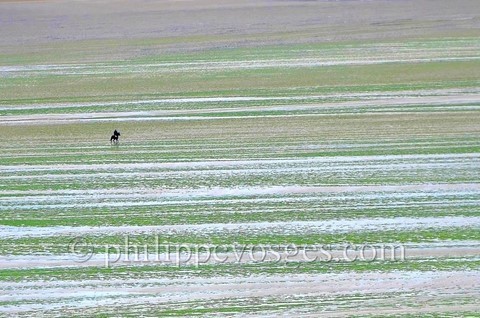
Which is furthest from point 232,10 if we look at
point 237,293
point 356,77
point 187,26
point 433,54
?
point 237,293

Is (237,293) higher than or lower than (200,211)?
lower

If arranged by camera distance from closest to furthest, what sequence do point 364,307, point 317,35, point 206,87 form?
point 364,307 < point 206,87 < point 317,35

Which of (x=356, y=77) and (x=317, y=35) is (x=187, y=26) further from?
(x=356, y=77)

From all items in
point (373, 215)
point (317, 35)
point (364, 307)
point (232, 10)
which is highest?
point (232, 10)

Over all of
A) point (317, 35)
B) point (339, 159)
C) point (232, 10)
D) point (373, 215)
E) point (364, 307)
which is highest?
point (232, 10)

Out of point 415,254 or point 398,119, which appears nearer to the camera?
point 415,254

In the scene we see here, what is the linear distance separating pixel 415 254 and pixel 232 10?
135 feet

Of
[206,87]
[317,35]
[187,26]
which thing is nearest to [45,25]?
[187,26]

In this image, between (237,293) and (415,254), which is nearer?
(237,293)

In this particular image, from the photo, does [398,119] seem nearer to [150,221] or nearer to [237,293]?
[150,221]

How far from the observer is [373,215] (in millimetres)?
16812

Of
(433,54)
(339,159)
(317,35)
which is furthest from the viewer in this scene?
(317,35)

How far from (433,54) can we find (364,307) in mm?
24773

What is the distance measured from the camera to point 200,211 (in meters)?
17.4
